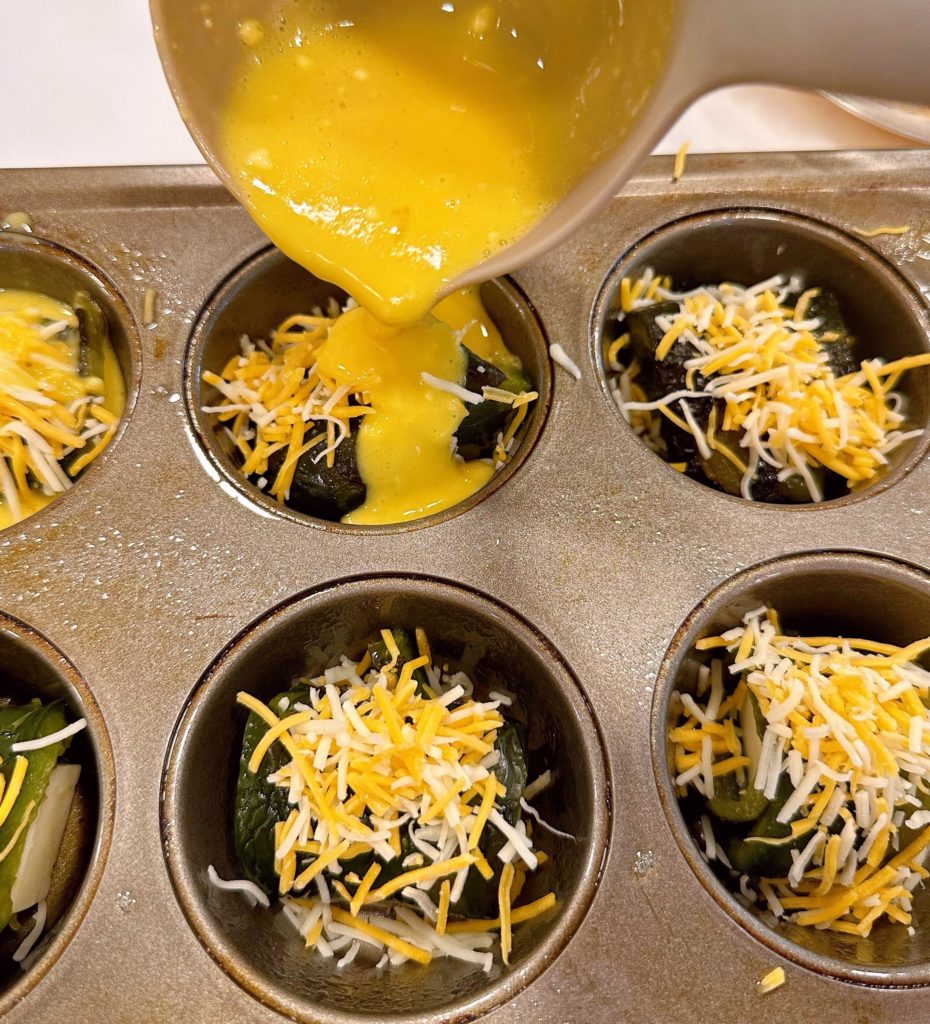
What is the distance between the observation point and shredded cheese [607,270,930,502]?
65.8 inches

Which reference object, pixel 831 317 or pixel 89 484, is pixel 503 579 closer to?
pixel 89 484

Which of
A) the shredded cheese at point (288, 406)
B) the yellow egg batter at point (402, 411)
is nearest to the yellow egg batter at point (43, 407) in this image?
the shredded cheese at point (288, 406)

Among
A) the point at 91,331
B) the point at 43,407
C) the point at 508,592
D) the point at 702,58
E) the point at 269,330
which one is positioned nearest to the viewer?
the point at 702,58

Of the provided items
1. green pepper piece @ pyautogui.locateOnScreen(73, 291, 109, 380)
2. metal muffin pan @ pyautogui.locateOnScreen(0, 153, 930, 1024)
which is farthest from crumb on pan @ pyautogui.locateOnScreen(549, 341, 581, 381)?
green pepper piece @ pyautogui.locateOnScreen(73, 291, 109, 380)

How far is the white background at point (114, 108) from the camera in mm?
2055

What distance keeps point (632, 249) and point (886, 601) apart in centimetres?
91

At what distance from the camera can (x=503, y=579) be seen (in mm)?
1543

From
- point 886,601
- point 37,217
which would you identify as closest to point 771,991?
point 886,601

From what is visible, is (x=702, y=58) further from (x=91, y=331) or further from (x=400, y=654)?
(x=91, y=331)

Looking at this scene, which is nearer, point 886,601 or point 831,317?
point 886,601

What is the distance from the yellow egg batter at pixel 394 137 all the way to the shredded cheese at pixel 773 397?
1.94ft

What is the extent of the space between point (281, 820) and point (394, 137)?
1.16m

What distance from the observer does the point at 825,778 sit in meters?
1.35

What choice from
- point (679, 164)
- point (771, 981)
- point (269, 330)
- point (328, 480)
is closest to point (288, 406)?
point (328, 480)
